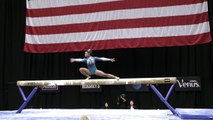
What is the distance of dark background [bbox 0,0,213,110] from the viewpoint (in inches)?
389

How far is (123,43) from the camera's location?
30.6ft

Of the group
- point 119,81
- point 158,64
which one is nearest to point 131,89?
point 158,64

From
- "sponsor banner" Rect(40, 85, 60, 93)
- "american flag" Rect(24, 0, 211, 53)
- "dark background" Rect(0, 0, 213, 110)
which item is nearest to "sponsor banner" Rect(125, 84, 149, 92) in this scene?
"dark background" Rect(0, 0, 213, 110)

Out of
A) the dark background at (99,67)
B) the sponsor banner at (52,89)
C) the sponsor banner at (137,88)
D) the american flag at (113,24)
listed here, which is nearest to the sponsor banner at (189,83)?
the dark background at (99,67)

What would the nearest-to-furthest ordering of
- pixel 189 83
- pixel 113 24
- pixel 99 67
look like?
pixel 113 24 → pixel 189 83 → pixel 99 67

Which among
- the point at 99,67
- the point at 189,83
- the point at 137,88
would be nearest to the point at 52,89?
the point at 99,67

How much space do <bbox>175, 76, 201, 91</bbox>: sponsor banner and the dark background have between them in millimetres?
218

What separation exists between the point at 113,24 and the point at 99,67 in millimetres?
2072

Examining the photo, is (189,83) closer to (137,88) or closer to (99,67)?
(137,88)

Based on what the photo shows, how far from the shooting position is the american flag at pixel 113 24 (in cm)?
884

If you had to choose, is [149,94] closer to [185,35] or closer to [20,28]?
[185,35]

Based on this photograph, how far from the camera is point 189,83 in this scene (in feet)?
31.6

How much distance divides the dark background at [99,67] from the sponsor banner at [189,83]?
218 millimetres

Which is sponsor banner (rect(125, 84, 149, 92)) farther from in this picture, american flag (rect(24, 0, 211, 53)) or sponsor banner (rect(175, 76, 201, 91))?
american flag (rect(24, 0, 211, 53))
